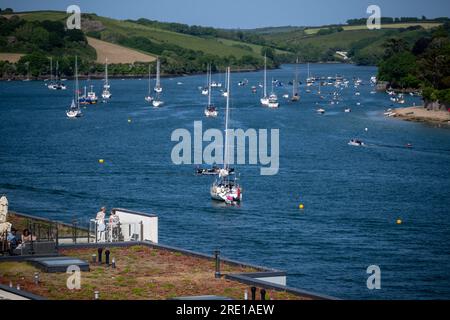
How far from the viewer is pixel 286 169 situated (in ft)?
316

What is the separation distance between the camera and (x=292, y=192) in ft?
269

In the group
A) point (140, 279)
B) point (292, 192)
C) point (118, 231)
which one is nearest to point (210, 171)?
point (292, 192)

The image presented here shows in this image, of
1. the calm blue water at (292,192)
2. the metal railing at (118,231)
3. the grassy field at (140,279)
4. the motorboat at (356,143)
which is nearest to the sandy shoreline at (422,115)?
the calm blue water at (292,192)

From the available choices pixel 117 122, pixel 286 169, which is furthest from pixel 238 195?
pixel 117 122

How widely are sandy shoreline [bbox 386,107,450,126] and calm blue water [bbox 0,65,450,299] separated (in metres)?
5.29

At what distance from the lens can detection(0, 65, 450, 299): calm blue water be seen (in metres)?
57.2

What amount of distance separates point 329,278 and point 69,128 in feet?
290

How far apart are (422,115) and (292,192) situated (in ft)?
249

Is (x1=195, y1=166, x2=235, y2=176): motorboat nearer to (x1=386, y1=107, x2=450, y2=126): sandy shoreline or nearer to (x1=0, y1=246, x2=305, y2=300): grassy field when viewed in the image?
(x1=0, y1=246, x2=305, y2=300): grassy field

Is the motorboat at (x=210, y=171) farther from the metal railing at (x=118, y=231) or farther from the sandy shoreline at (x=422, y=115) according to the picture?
the sandy shoreline at (x=422, y=115)

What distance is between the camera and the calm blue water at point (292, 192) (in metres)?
57.2

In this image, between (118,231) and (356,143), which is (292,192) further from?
(118,231)

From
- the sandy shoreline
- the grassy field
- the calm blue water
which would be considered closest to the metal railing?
the grassy field
